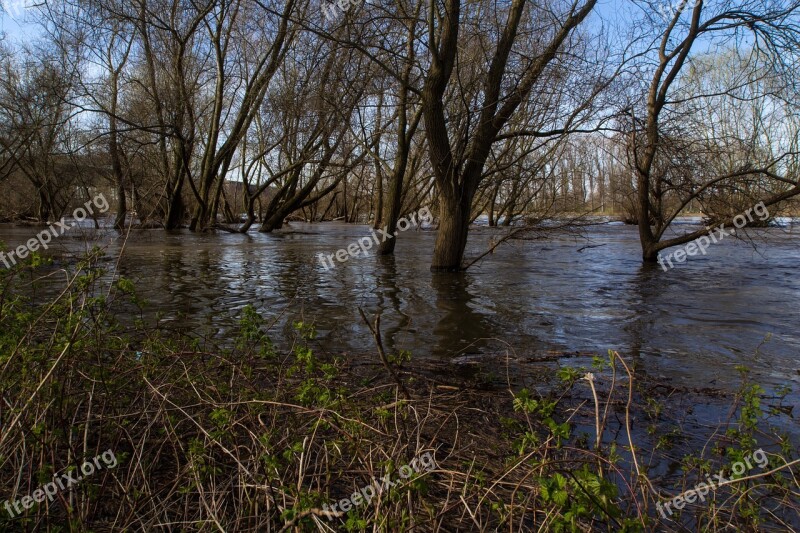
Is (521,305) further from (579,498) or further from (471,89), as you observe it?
(579,498)

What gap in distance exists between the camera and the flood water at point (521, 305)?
5938 millimetres

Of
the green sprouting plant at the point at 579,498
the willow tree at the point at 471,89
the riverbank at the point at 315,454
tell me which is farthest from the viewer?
the willow tree at the point at 471,89

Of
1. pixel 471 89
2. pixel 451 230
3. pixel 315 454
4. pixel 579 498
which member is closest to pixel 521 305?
pixel 451 230

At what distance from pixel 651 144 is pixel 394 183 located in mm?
6848

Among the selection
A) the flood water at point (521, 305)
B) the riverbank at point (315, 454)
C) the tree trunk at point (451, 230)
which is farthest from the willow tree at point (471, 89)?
the riverbank at point (315, 454)

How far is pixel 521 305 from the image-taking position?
8969 mm

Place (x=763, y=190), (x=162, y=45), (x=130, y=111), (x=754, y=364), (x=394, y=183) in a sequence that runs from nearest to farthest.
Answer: (x=754, y=364), (x=763, y=190), (x=394, y=183), (x=162, y=45), (x=130, y=111)

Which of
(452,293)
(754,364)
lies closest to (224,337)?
(452,293)

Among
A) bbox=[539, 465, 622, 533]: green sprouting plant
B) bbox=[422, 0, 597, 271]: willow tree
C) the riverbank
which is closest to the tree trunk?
bbox=[422, 0, 597, 271]: willow tree

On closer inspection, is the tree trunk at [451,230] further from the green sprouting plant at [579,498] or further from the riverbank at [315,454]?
the green sprouting plant at [579,498]

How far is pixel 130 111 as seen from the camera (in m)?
24.2

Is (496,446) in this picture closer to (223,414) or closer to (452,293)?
(223,414)

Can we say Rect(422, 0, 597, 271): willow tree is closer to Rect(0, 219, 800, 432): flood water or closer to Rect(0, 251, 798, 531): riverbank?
Rect(0, 219, 800, 432): flood water

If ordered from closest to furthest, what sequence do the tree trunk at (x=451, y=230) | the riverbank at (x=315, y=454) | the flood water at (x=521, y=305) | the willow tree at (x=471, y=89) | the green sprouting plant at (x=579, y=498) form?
1. the green sprouting plant at (x=579, y=498)
2. the riverbank at (x=315, y=454)
3. the flood water at (x=521, y=305)
4. the willow tree at (x=471, y=89)
5. the tree trunk at (x=451, y=230)
